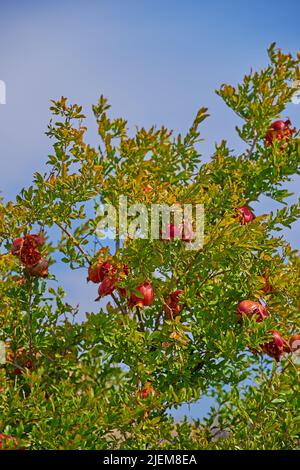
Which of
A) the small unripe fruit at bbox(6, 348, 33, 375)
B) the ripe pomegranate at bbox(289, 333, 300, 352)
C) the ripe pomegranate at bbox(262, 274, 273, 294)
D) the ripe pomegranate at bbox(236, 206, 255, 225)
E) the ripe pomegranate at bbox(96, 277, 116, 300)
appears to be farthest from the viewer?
the ripe pomegranate at bbox(236, 206, 255, 225)

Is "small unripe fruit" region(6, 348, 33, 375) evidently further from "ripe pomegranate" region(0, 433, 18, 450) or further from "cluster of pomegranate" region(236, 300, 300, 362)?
"cluster of pomegranate" region(236, 300, 300, 362)

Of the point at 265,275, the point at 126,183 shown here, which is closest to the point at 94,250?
the point at 126,183

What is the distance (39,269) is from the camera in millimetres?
5160

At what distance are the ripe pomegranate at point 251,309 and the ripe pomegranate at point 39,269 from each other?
4.65 feet

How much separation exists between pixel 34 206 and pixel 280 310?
2066 mm

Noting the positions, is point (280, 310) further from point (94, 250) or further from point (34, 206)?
point (34, 206)

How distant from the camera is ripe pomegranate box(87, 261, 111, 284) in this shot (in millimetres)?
5289

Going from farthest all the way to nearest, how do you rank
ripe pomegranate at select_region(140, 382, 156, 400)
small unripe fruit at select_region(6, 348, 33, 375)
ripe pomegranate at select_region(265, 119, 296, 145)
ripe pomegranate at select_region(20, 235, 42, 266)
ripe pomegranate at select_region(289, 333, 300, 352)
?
ripe pomegranate at select_region(265, 119, 296, 145) → small unripe fruit at select_region(6, 348, 33, 375) → ripe pomegranate at select_region(289, 333, 300, 352) → ripe pomegranate at select_region(20, 235, 42, 266) → ripe pomegranate at select_region(140, 382, 156, 400)

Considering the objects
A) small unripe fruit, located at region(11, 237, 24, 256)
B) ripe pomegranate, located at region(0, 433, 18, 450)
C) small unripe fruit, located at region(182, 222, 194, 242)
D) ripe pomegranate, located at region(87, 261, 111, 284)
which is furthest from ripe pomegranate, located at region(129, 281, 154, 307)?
ripe pomegranate, located at region(0, 433, 18, 450)

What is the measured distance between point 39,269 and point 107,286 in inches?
19.6

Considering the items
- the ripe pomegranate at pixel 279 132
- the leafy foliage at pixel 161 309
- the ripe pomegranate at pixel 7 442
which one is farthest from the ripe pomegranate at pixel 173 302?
the ripe pomegranate at pixel 279 132

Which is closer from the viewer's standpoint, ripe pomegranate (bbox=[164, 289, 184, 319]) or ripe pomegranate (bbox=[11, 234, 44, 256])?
ripe pomegranate (bbox=[11, 234, 44, 256])

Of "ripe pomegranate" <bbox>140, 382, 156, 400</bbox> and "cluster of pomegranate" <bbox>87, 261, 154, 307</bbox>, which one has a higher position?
"cluster of pomegranate" <bbox>87, 261, 154, 307</bbox>

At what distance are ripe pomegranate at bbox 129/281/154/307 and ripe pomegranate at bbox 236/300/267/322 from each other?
65 cm
